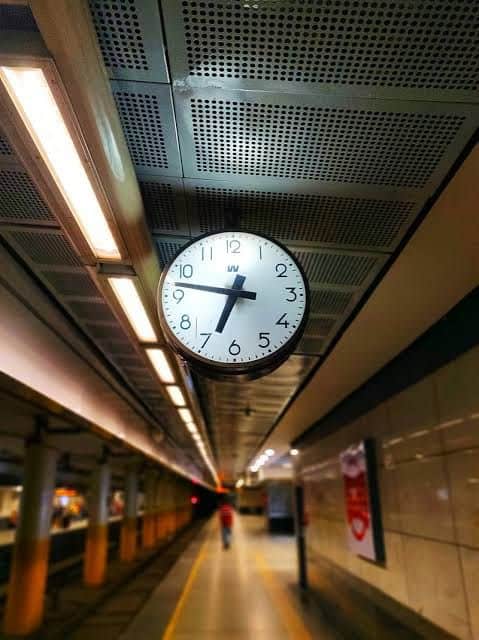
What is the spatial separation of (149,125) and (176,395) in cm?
411

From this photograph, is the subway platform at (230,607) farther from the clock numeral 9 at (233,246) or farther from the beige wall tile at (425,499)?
the clock numeral 9 at (233,246)

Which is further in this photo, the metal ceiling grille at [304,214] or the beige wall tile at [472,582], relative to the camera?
the beige wall tile at [472,582]

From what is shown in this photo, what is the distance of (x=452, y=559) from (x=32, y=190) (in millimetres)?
4102

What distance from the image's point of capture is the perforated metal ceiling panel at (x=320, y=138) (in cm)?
180

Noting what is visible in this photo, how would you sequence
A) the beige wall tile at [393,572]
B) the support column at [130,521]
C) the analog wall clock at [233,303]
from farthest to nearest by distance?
the support column at [130,521], the beige wall tile at [393,572], the analog wall clock at [233,303]

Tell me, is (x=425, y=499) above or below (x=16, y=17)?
below

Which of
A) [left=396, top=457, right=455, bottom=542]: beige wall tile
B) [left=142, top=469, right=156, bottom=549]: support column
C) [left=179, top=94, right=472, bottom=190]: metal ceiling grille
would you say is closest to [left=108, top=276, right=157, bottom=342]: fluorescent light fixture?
[left=179, top=94, right=472, bottom=190]: metal ceiling grille

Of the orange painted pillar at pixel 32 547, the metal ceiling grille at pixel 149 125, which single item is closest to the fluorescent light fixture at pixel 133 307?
the metal ceiling grille at pixel 149 125

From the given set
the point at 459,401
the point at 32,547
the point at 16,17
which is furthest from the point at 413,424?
the point at 32,547

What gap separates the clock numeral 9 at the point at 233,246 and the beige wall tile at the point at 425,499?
2.82m

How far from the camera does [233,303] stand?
2090mm

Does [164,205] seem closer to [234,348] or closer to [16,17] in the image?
[234,348]

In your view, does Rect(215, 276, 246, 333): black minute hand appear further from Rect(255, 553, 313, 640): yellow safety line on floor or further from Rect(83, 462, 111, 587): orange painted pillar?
Rect(83, 462, 111, 587): orange painted pillar

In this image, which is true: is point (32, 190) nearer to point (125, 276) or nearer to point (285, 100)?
point (125, 276)
